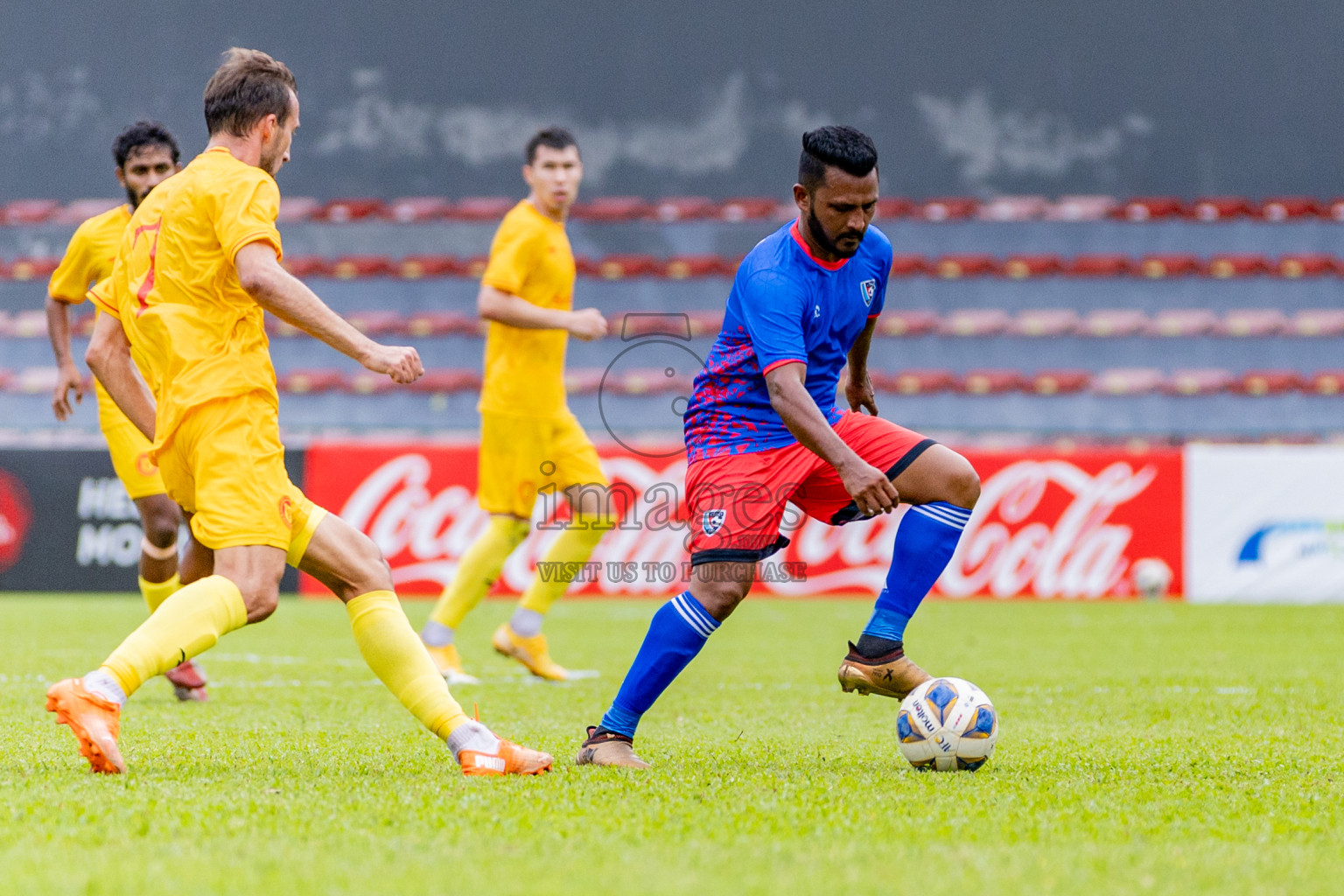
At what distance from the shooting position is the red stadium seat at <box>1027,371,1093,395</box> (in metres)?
16.1

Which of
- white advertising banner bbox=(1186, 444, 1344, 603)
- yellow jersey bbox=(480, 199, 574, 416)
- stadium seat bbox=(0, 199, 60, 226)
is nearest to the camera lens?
yellow jersey bbox=(480, 199, 574, 416)

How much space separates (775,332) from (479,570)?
3080mm

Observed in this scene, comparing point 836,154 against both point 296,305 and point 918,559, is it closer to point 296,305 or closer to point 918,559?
point 918,559

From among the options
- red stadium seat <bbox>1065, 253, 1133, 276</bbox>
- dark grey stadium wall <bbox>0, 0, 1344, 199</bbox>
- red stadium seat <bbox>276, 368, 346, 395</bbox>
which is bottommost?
red stadium seat <bbox>276, 368, 346, 395</bbox>

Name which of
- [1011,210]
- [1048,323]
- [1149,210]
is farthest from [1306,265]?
[1011,210]

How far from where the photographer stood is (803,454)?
3857mm

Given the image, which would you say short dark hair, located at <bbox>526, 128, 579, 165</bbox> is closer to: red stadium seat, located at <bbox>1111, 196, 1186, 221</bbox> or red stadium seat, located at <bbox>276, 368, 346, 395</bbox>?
red stadium seat, located at <bbox>276, 368, 346, 395</bbox>

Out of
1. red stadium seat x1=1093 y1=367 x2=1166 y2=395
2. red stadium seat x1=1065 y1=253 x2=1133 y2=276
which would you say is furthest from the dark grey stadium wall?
red stadium seat x1=1093 y1=367 x2=1166 y2=395

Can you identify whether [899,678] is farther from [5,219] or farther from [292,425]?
[5,219]

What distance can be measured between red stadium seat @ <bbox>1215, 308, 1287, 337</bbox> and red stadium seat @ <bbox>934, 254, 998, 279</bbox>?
2.69 meters

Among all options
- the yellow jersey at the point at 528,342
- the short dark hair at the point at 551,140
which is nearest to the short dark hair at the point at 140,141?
the yellow jersey at the point at 528,342

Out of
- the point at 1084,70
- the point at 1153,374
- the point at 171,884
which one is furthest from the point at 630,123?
the point at 171,884

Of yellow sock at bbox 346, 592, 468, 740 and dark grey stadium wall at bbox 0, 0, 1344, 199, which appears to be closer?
yellow sock at bbox 346, 592, 468, 740

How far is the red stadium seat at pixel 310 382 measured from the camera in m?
16.2
